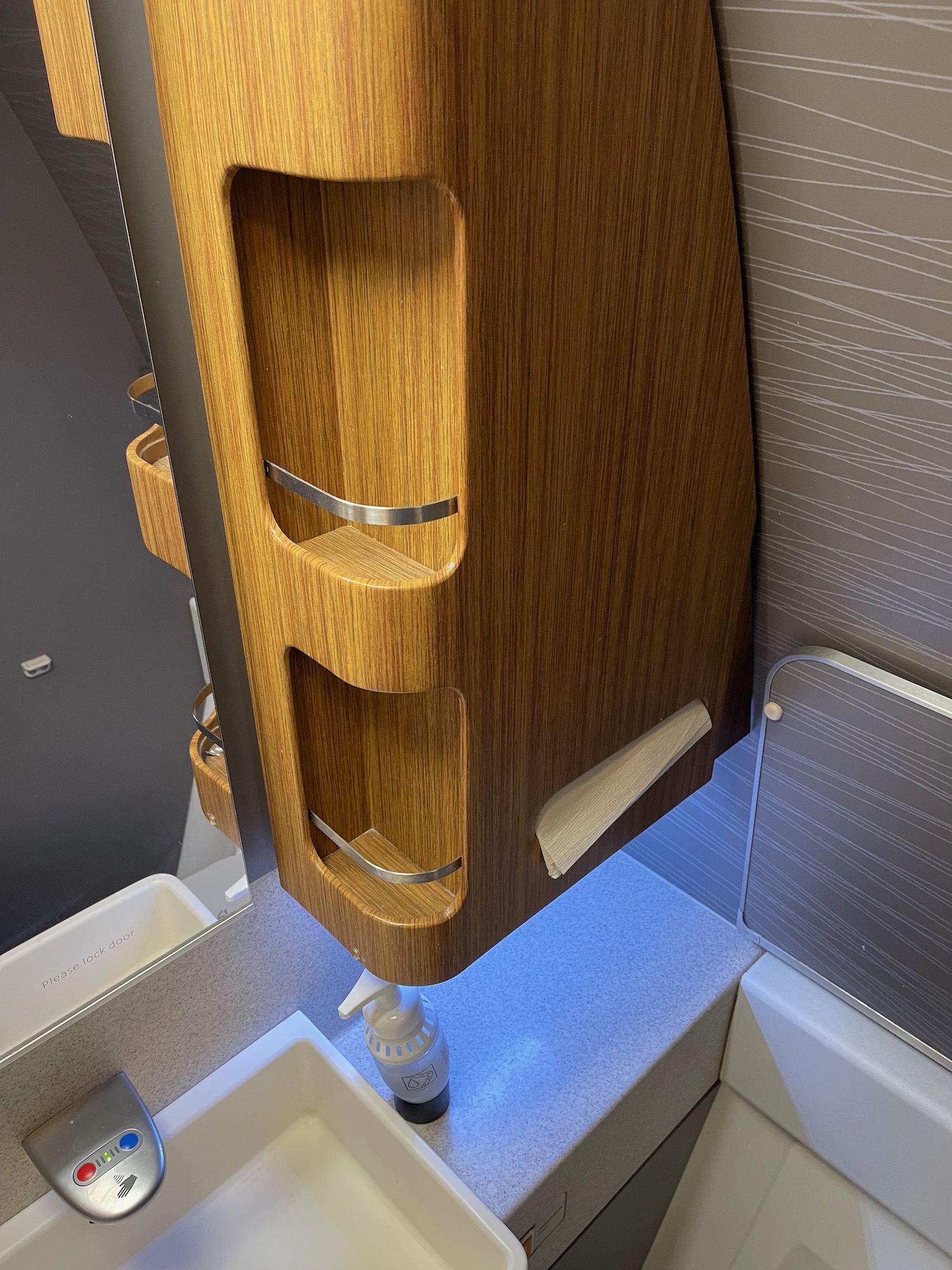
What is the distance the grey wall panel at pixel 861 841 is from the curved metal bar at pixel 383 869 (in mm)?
428

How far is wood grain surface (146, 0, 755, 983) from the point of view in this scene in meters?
0.49

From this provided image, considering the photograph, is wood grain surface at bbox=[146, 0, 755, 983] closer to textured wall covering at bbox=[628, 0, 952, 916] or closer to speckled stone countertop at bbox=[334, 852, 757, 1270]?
textured wall covering at bbox=[628, 0, 952, 916]

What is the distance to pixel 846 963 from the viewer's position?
1042 millimetres

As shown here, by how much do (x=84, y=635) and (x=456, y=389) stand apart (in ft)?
1.18

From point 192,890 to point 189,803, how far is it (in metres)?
0.10

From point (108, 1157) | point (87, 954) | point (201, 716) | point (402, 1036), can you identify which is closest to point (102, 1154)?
point (108, 1157)

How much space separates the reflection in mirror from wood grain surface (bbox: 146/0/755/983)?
0.06 meters

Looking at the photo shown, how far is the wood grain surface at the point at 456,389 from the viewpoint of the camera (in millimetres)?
490

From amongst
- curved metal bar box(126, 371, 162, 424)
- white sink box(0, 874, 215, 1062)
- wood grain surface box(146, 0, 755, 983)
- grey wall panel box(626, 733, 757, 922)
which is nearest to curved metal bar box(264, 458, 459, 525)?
wood grain surface box(146, 0, 755, 983)

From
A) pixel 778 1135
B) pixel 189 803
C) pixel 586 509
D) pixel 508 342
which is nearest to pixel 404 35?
pixel 508 342

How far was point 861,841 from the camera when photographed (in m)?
0.95

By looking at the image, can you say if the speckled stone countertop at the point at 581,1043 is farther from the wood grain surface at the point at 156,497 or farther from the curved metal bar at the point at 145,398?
the curved metal bar at the point at 145,398

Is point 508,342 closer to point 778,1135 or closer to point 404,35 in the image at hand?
point 404,35

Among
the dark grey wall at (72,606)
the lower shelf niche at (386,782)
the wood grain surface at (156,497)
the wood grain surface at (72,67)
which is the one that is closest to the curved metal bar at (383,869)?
the lower shelf niche at (386,782)
